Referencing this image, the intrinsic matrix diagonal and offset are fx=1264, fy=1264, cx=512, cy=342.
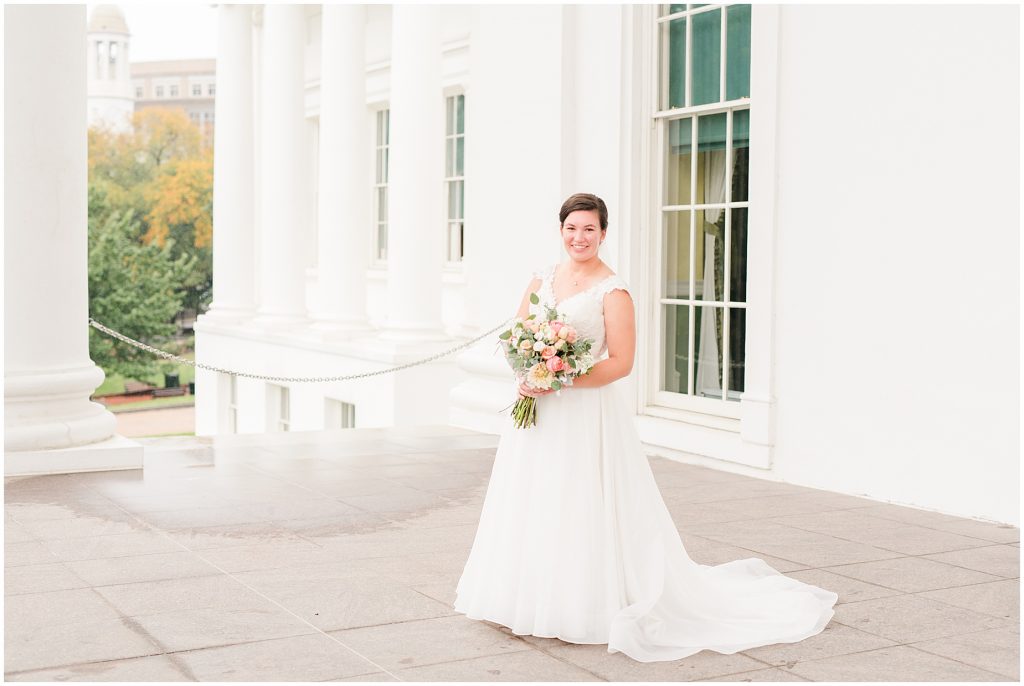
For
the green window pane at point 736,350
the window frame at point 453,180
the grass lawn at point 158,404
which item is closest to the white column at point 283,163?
the window frame at point 453,180

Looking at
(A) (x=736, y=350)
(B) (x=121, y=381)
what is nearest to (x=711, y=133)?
(A) (x=736, y=350)

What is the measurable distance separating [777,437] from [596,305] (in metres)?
4.78

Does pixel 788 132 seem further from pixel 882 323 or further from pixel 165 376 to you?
pixel 165 376

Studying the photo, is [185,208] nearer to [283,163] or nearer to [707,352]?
[283,163]

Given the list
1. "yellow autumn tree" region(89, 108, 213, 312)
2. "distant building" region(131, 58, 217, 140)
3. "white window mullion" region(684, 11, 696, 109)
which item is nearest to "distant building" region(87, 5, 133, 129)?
"distant building" region(131, 58, 217, 140)

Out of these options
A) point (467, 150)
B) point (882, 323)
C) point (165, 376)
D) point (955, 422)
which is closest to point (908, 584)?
point (955, 422)

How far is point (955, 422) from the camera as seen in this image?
8883mm

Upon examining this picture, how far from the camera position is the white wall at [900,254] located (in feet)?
28.1

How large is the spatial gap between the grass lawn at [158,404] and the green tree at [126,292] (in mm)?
2064

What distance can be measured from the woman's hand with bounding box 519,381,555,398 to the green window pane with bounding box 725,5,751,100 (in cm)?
570

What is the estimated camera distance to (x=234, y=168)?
2359 centimetres

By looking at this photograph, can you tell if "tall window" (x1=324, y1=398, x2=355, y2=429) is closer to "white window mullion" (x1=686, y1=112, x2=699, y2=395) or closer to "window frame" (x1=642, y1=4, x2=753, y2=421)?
"window frame" (x1=642, y1=4, x2=753, y2=421)

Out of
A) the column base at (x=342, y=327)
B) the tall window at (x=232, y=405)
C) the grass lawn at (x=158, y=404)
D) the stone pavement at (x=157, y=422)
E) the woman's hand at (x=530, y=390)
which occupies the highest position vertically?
the woman's hand at (x=530, y=390)

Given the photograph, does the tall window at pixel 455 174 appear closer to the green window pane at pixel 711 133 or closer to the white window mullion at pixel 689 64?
the white window mullion at pixel 689 64
